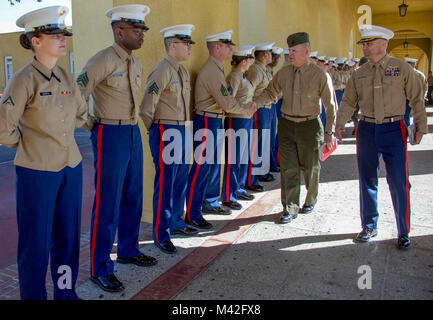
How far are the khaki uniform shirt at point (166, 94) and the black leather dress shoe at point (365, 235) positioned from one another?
2.08m

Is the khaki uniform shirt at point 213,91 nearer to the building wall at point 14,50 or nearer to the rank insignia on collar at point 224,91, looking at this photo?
the rank insignia on collar at point 224,91

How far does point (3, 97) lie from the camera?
8.19 feet

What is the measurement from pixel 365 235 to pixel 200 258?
5.49 ft

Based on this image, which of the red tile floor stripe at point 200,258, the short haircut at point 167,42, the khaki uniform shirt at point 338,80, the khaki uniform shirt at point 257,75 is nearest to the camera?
the red tile floor stripe at point 200,258

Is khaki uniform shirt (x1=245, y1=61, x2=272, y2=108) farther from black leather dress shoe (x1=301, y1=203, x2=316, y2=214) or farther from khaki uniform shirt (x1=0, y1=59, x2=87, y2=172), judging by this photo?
khaki uniform shirt (x1=0, y1=59, x2=87, y2=172)

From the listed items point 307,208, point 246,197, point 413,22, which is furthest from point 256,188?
point 413,22

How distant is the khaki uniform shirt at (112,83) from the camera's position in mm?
3215

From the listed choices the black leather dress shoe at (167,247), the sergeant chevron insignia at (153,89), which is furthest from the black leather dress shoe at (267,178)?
the sergeant chevron insignia at (153,89)

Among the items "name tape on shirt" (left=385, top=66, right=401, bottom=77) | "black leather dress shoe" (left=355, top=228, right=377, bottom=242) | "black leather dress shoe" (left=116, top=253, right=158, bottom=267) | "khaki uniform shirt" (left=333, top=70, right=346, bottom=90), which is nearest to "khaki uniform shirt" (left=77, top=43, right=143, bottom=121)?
"black leather dress shoe" (left=116, top=253, right=158, bottom=267)

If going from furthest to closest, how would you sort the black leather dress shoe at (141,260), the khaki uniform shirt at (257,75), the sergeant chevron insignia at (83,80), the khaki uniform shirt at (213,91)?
the khaki uniform shirt at (257,75) < the khaki uniform shirt at (213,91) < the black leather dress shoe at (141,260) < the sergeant chevron insignia at (83,80)

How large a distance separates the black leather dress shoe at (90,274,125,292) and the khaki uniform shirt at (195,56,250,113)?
2153mm

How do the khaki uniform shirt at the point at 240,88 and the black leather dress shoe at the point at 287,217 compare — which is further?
the khaki uniform shirt at the point at 240,88

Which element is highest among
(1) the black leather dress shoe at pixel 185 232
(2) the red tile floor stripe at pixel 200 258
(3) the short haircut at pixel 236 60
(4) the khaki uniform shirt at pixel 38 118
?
(3) the short haircut at pixel 236 60
